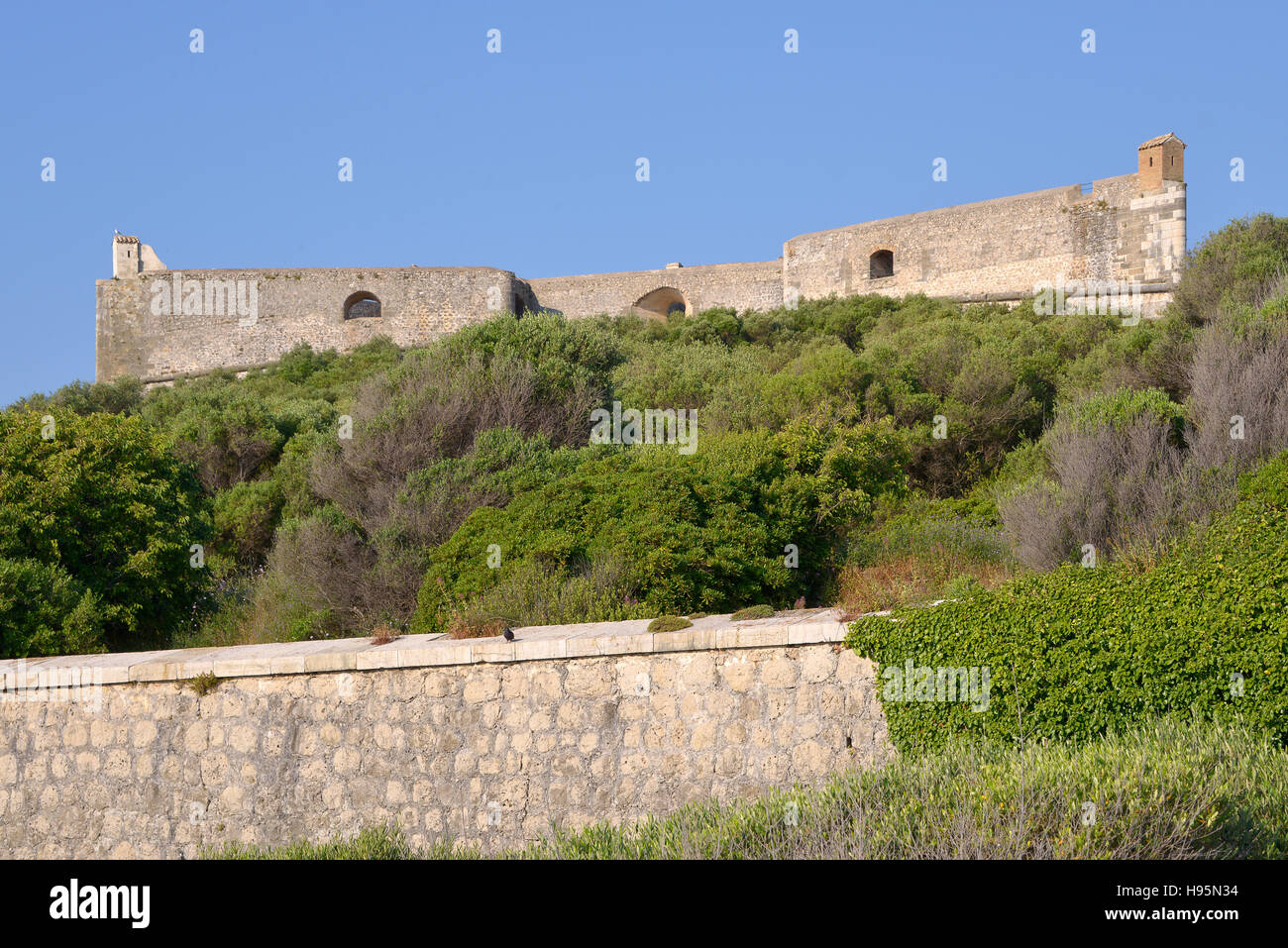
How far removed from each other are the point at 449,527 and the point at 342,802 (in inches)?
233

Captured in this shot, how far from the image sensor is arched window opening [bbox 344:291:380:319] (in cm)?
3722

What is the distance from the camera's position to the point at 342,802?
7312 mm

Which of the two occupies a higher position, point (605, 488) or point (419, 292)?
point (419, 292)

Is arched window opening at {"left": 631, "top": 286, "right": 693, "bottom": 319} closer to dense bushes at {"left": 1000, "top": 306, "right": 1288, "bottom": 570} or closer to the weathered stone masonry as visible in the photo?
dense bushes at {"left": 1000, "top": 306, "right": 1288, "bottom": 570}

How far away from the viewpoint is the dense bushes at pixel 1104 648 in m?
6.02

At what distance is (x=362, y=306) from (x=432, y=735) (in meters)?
A: 33.8

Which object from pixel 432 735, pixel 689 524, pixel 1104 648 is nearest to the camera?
pixel 1104 648

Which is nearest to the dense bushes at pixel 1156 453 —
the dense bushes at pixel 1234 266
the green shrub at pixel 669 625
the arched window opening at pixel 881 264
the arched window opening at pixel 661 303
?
the dense bushes at pixel 1234 266

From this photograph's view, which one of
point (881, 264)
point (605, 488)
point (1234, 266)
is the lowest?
point (605, 488)

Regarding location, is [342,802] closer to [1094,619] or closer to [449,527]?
[1094,619]

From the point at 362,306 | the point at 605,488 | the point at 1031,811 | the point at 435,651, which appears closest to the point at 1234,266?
the point at 605,488

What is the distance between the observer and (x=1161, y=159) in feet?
89.6

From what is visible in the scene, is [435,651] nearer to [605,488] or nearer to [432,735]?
[432,735]

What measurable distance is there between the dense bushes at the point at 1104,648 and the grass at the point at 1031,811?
0.23 m
